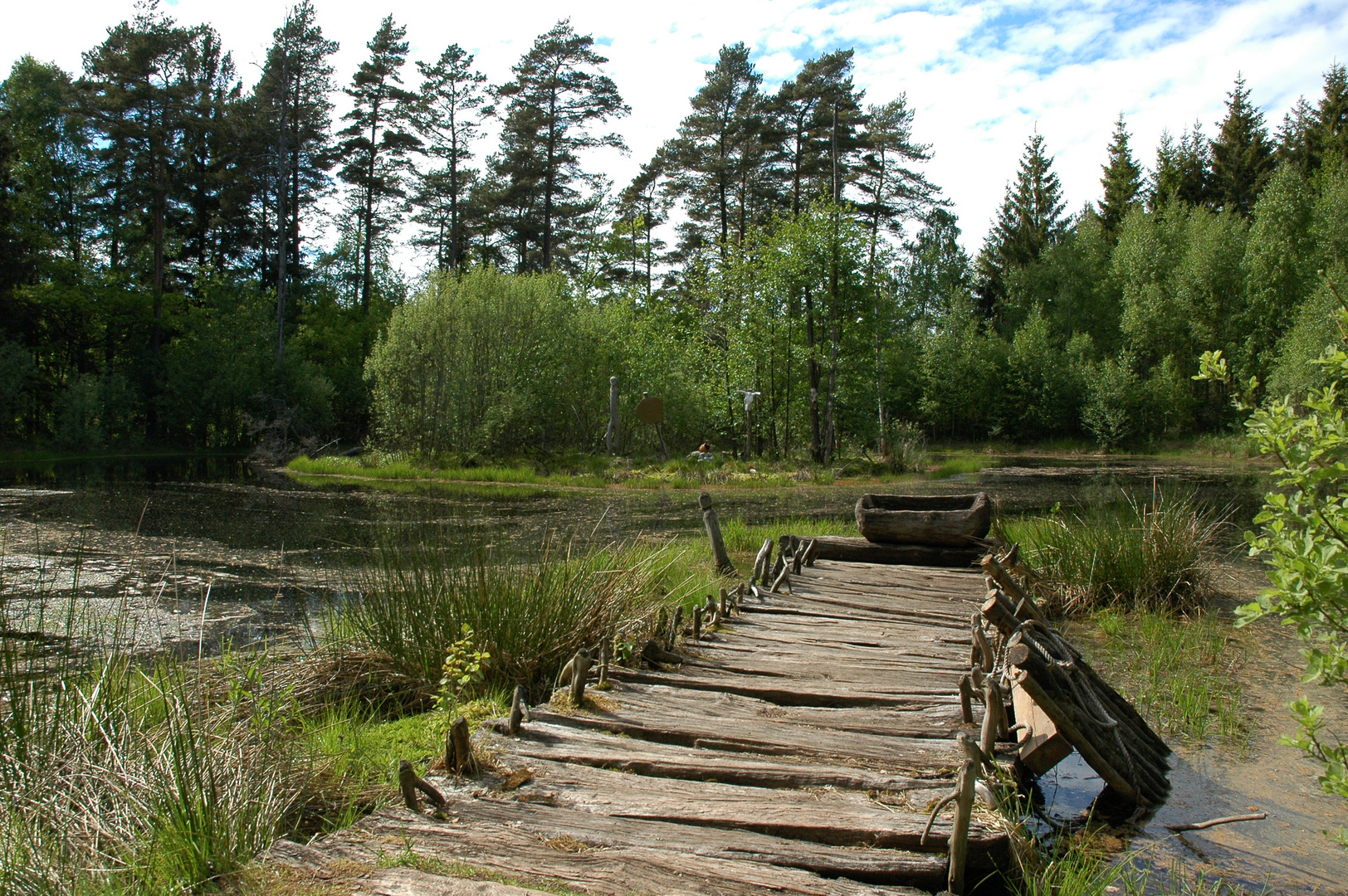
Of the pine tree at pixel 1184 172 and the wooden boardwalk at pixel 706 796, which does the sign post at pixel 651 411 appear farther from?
the pine tree at pixel 1184 172

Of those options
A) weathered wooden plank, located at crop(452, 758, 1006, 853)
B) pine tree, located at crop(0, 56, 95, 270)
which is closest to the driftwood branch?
weathered wooden plank, located at crop(452, 758, 1006, 853)

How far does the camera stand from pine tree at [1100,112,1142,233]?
41.1 meters

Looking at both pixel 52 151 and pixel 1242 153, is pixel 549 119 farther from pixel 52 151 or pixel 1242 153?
pixel 1242 153

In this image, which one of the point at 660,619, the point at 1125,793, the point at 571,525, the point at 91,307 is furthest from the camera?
Result: the point at 91,307

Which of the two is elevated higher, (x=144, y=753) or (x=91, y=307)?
(x=91, y=307)

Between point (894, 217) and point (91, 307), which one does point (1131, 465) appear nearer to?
point (894, 217)

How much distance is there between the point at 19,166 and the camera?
95.9 feet

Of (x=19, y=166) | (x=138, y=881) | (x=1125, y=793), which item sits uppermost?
(x=19, y=166)

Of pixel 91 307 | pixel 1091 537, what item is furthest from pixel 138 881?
pixel 91 307

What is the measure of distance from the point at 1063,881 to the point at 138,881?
8.84 ft

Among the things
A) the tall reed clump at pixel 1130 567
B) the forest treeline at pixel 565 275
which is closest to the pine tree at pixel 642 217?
the forest treeline at pixel 565 275

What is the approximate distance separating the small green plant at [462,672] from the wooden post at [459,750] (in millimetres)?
594

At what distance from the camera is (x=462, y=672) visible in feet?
12.9

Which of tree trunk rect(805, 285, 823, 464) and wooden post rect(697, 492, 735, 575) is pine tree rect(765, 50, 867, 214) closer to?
tree trunk rect(805, 285, 823, 464)
